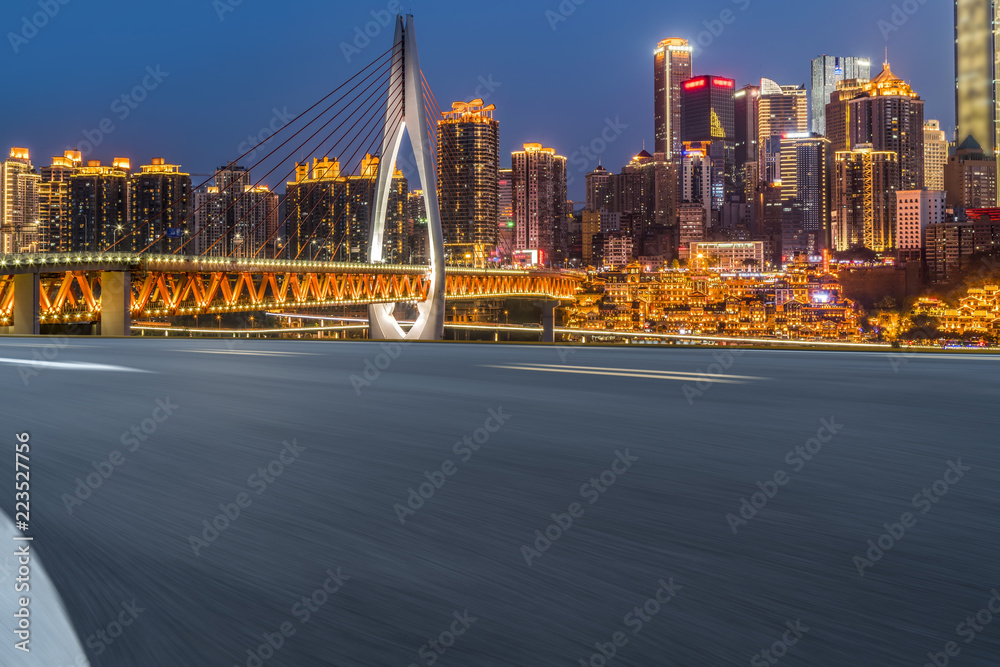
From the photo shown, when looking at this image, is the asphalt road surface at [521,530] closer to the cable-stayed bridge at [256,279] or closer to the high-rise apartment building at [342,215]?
the cable-stayed bridge at [256,279]

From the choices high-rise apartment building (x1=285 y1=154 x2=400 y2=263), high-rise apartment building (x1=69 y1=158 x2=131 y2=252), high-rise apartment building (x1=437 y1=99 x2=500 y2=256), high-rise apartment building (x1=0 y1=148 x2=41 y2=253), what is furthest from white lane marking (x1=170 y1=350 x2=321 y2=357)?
high-rise apartment building (x1=437 y1=99 x2=500 y2=256)

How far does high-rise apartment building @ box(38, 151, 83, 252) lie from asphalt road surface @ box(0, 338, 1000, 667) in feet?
297

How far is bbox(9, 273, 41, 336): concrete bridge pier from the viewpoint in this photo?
3472 cm

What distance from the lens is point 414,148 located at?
4350 cm

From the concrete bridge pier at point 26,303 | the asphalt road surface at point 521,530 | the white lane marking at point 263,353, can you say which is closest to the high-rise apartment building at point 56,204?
the concrete bridge pier at point 26,303

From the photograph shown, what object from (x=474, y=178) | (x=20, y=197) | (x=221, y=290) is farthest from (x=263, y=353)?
(x=474, y=178)

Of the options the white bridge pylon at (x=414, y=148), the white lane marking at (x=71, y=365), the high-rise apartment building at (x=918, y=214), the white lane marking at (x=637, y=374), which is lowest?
the white lane marking at (x=637, y=374)

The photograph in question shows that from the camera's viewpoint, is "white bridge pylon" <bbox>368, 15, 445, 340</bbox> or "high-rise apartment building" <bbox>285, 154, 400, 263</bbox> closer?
"white bridge pylon" <bbox>368, 15, 445, 340</bbox>

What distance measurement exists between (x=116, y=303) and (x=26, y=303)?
137 inches

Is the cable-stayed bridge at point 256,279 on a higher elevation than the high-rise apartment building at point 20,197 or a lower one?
lower

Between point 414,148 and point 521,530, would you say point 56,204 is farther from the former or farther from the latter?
point 521,530

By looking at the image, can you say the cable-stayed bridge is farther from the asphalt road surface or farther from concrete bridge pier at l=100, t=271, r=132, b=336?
the asphalt road surface

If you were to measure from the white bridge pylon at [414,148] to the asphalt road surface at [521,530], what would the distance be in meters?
36.5

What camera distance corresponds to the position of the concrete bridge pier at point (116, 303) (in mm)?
35156
